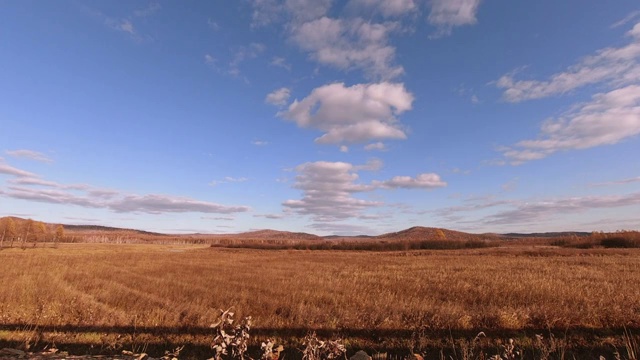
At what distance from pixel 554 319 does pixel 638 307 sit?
12.8 feet

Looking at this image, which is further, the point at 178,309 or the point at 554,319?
the point at 178,309

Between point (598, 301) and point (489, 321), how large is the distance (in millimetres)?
5189

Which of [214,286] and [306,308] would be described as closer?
[306,308]

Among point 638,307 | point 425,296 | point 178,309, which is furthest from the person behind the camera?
point 425,296

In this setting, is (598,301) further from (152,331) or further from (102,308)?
(102,308)

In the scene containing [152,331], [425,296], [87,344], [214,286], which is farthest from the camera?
[214,286]

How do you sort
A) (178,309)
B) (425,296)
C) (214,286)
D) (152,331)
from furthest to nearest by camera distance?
(214,286) → (425,296) → (178,309) → (152,331)

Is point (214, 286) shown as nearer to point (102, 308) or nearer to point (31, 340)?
point (102, 308)

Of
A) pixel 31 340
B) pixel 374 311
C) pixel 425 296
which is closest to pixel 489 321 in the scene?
pixel 374 311

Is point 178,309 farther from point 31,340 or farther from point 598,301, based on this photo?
point 598,301

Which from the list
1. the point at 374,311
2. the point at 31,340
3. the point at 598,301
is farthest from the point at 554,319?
the point at 31,340

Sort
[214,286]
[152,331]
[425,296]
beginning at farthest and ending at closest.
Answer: [214,286] < [425,296] < [152,331]

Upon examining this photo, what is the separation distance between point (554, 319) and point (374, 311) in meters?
5.31

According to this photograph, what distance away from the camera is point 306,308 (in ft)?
43.2
